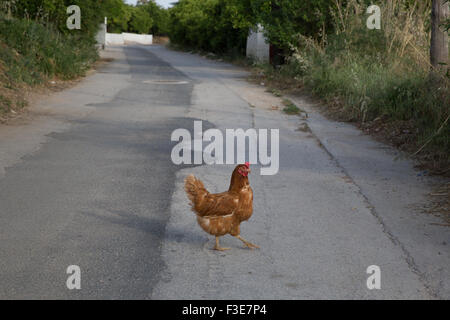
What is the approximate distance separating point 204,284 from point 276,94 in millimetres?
11828

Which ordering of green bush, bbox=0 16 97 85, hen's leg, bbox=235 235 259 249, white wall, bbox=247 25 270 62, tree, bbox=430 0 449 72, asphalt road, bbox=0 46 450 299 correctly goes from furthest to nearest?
white wall, bbox=247 25 270 62 → green bush, bbox=0 16 97 85 → tree, bbox=430 0 449 72 → hen's leg, bbox=235 235 259 249 → asphalt road, bbox=0 46 450 299

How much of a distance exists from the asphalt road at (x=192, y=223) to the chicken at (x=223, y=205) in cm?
24

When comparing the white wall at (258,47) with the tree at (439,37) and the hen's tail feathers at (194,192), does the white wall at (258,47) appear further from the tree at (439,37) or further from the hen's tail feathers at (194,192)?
the hen's tail feathers at (194,192)

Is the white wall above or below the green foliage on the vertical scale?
below

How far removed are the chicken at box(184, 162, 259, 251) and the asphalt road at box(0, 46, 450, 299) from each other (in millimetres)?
241

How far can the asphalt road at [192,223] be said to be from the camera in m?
3.89

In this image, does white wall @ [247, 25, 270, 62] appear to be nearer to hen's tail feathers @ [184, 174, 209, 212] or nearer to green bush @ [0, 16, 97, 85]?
green bush @ [0, 16, 97, 85]

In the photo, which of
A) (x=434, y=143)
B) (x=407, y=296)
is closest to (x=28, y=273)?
(x=407, y=296)

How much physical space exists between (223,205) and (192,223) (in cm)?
88

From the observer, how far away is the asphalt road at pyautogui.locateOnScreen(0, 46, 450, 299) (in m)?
3.89

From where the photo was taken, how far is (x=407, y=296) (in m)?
3.72

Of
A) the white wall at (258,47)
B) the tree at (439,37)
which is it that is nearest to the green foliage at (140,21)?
the white wall at (258,47)

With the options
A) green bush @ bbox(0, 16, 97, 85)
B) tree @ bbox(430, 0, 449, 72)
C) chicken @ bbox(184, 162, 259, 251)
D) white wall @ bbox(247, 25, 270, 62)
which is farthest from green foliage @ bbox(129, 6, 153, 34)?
chicken @ bbox(184, 162, 259, 251)

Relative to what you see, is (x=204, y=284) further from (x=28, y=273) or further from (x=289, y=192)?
(x=289, y=192)
